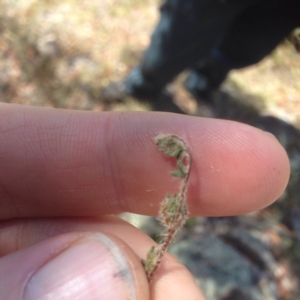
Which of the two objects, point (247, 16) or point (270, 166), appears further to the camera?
point (247, 16)

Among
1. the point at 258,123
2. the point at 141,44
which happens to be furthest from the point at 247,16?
the point at 141,44

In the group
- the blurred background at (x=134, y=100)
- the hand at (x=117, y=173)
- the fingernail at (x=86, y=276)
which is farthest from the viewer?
the blurred background at (x=134, y=100)

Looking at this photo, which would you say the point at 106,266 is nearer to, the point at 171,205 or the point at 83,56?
the point at 171,205

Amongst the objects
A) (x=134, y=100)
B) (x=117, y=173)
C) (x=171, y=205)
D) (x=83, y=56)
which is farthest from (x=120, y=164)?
(x=83, y=56)

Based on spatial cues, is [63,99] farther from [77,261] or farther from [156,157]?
[77,261]

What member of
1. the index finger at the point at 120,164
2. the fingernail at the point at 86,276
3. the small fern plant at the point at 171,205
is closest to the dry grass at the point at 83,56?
the index finger at the point at 120,164

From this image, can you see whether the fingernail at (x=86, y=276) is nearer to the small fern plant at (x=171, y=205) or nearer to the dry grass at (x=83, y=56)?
the small fern plant at (x=171, y=205)
